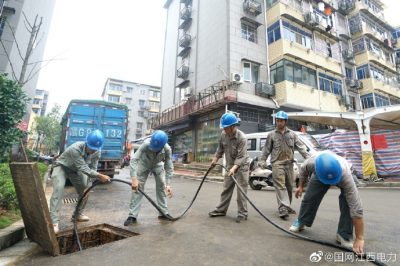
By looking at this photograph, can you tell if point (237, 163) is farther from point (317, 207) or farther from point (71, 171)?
point (71, 171)

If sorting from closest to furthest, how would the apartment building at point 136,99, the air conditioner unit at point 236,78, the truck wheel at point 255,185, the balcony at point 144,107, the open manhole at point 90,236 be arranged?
the open manhole at point 90,236, the truck wheel at point 255,185, the air conditioner unit at point 236,78, the apartment building at point 136,99, the balcony at point 144,107

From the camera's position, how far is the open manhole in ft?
11.2

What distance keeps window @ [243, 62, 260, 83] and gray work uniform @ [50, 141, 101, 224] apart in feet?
48.2

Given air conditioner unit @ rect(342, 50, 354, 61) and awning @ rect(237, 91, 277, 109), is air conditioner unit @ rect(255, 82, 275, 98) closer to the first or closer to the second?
awning @ rect(237, 91, 277, 109)

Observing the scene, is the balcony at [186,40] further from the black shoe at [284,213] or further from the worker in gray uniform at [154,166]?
the black shoe at [284,213]

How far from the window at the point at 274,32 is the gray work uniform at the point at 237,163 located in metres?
15.5


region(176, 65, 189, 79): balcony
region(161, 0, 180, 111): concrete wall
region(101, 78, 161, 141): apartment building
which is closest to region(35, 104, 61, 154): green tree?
region(101, 78, 161, 141): apartment building

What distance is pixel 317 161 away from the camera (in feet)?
9.16

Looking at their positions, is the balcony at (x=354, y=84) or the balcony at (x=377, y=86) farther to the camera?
the balcony at (x=377, y=86)

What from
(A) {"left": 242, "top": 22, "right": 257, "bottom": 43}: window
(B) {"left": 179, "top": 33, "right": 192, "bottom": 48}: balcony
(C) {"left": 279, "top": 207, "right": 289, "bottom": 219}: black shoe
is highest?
(B) {"left": 179, "top": 33, "right": 192, "bottom": 48}: balcony

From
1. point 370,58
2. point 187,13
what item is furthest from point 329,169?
point 370,58

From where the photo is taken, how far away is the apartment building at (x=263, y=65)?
16.6 metres

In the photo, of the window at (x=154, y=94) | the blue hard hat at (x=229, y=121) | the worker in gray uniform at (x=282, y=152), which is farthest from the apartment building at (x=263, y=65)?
the window at (x=154, y=94)

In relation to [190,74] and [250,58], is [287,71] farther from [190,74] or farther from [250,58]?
[190,74]
